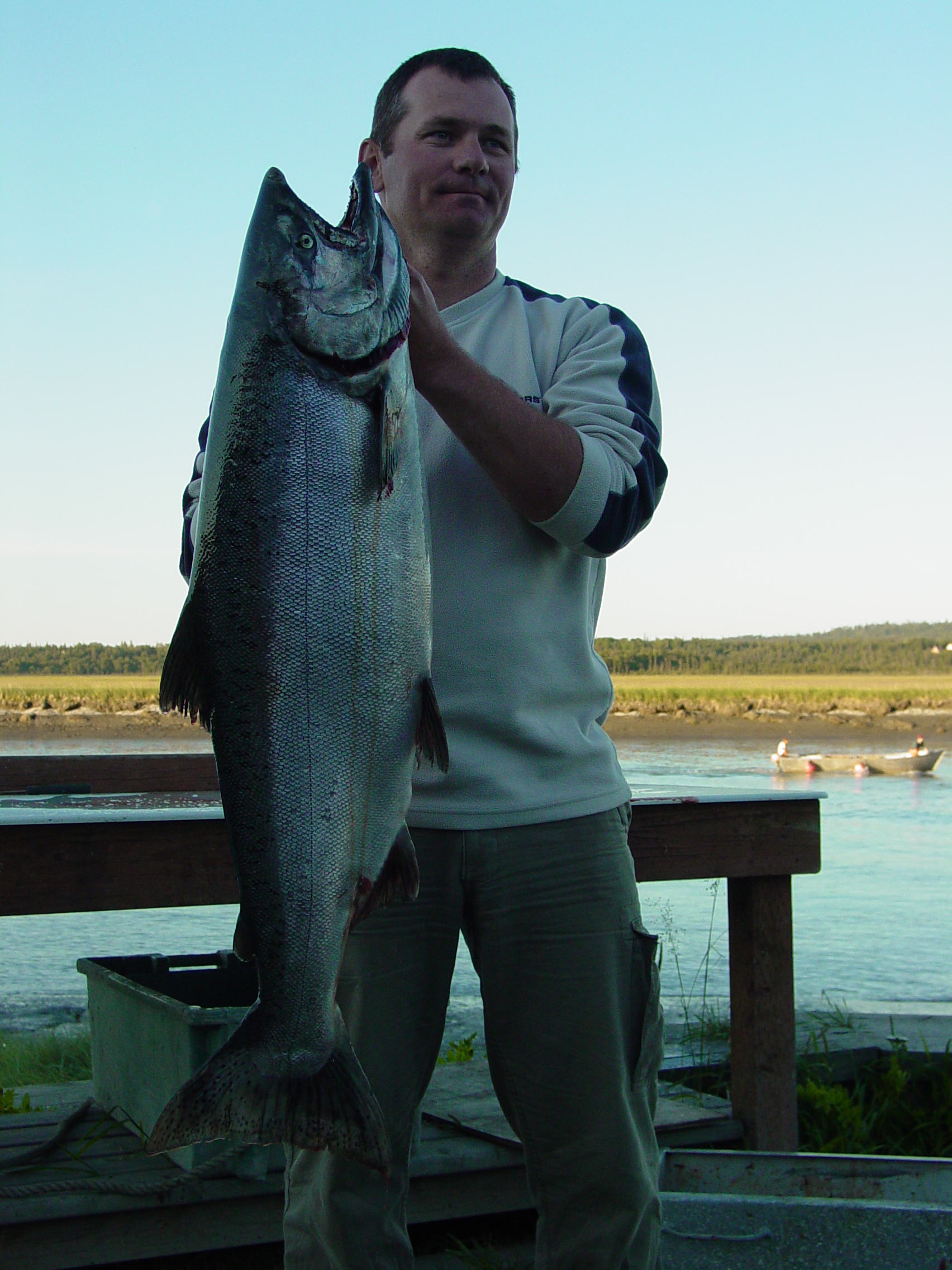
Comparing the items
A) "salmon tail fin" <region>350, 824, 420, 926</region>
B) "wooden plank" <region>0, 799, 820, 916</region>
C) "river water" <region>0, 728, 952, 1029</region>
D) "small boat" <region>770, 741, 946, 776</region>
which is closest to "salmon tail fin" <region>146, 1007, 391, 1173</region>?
"salmon tail fin" <region>350, 824, 420, 926</region>

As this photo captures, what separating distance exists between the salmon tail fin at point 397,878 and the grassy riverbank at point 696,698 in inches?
1236

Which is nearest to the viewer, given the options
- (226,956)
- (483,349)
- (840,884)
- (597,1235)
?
(597,1235)

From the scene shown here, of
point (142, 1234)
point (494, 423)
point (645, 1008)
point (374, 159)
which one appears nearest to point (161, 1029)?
point (142, 1234)

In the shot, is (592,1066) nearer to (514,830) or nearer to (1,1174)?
(514,830)

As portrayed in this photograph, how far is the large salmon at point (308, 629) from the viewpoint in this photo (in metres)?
1.92

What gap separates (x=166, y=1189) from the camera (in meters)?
3.19

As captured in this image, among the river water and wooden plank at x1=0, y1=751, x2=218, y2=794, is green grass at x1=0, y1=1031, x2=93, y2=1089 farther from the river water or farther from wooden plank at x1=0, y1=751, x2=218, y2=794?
wooden plank at x1=0, y1=751, x2=218, y2=794

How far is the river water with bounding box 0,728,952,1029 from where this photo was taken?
7156 mm

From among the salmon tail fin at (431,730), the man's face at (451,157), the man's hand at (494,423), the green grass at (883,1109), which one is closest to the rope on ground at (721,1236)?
the green grass at (883,1109)

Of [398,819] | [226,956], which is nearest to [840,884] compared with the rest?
[226,956]

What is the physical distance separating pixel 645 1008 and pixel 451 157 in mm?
1746

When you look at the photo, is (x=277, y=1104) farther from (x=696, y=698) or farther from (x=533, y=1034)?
(x=696, y=698)

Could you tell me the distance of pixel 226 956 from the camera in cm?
425

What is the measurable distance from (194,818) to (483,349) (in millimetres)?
1393
